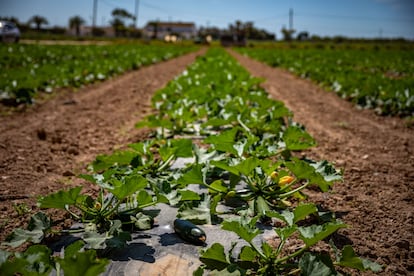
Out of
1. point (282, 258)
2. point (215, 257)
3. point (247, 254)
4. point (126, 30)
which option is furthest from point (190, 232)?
point (126, 30)

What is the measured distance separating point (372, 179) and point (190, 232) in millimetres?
1983

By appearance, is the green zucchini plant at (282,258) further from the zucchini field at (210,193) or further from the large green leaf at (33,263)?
the large green leaf at (33,263)

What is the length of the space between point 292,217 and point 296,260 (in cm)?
25

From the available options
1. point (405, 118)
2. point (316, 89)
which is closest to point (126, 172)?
point (405, 118)

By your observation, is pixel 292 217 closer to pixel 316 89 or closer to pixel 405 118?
pixel 405 118

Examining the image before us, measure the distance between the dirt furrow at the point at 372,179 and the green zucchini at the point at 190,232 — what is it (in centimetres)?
89

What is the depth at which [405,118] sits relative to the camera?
613 cm

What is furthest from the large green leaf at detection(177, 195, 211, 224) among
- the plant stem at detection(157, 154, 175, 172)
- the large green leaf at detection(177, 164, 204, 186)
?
the plant stem at detection(157, 154, 175, 172)

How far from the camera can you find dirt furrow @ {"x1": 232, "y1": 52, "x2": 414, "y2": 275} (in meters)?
2.02

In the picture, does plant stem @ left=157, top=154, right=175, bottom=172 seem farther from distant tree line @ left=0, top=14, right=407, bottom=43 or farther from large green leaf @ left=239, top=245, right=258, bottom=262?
distant tree line @ left=0, top=14, right=407, bottom=43

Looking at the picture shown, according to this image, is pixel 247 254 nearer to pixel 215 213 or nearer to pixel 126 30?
pixel 215 213

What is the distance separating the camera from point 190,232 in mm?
2002

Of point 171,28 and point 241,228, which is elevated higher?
point 171,28

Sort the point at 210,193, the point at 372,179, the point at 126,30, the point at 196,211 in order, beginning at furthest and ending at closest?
the point at 126,30, the point at 372,179, the point at 210,193, the point at 196,211
